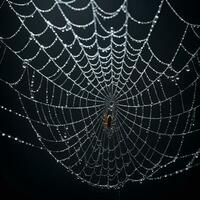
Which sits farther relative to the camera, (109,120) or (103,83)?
(103,83)

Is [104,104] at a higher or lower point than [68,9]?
lower

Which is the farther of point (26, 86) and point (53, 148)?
point (53, 148)

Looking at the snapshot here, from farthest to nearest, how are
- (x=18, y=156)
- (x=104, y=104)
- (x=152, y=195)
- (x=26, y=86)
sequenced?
(x=152, y=195) < (x=18, y=156) < (x=26, y=86) < (x=104, y=104)

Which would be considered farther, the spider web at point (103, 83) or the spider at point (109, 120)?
the spider web at point (103, 83)

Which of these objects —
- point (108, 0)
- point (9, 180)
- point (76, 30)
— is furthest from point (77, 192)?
point (108, 0)

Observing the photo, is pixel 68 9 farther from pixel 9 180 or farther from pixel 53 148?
pixel 9 180

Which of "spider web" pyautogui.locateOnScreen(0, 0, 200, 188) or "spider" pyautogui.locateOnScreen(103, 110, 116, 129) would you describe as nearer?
"spider" pyautogui.locateOnScreen(103, 110, 116, 129)

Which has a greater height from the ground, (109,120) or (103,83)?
(103,83)

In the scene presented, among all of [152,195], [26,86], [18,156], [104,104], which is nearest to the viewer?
[104,104]
